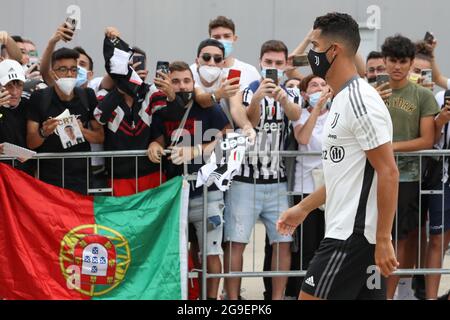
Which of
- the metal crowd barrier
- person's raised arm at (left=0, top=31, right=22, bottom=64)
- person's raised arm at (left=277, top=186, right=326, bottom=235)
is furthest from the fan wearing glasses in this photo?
person's raised arm at (left=277, top=186, right=326, bottom=235)

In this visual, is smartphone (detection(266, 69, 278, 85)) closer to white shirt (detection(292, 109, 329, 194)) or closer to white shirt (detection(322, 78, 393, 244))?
white shirt (detection(292, 109, 329, 194))

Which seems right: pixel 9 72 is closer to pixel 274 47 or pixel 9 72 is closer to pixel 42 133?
pixel 42 133

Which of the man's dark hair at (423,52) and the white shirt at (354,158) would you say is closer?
the white shirt at (354,158)

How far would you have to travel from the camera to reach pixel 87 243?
7504mm

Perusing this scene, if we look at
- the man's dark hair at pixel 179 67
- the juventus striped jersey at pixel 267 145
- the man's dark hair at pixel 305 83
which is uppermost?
the man's dark hair at pixel 179 67

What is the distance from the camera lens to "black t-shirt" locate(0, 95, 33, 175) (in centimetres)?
761

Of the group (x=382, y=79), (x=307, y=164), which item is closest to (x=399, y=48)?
(x=382, y=79)

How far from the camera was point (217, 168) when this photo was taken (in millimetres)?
A: 7441

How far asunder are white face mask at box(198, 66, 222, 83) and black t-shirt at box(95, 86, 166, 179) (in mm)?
486

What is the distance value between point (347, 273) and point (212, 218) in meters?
2.64

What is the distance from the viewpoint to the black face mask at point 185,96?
778 centimetres

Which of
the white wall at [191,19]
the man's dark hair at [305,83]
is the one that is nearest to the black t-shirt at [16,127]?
the man's dark hair at [305,83]

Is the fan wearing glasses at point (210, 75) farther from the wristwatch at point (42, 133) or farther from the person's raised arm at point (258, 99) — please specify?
the wristwatch at point (42, 133)

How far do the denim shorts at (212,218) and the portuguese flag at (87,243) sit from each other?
18 cm
